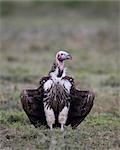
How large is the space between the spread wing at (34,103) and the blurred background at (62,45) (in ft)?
6.19

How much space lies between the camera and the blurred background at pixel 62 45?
14.0 m

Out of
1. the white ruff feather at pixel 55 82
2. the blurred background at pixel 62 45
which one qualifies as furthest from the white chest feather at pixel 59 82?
the blurred background at pixel 62 45

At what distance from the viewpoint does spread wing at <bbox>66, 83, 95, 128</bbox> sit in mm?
9461

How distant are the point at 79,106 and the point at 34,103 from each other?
2.02 ft

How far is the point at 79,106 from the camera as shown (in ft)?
31.4

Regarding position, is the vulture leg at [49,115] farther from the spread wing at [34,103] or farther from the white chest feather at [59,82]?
the white chest feather at [59,82]

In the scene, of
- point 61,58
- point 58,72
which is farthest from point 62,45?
point 58,72

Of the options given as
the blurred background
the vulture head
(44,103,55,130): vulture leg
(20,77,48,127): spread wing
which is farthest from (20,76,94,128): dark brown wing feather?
the blurred background

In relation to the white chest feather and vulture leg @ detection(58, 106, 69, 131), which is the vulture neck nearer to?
the white chest feather

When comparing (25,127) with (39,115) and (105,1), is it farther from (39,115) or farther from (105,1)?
(105,1)

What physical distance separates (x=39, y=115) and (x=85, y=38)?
580 inches

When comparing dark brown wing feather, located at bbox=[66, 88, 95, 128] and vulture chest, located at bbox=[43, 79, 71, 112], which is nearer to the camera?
vulture chest, located at bbox=[43, 79, 71, 112]

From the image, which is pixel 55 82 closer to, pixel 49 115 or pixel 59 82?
pixel 59 82

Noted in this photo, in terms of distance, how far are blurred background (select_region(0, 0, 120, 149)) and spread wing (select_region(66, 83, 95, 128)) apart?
1.64 meters
